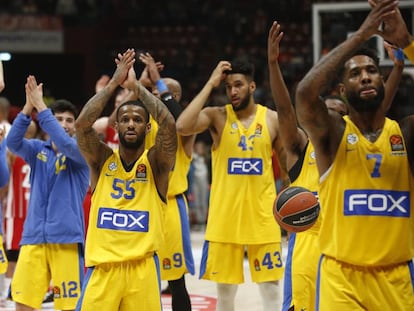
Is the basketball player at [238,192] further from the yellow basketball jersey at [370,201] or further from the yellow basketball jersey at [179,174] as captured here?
the yellow basketball jersey at [370,201]

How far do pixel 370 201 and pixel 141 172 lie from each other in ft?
6.29

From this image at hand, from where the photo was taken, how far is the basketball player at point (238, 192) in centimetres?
739

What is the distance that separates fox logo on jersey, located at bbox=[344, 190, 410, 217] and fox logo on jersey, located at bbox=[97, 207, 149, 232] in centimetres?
174

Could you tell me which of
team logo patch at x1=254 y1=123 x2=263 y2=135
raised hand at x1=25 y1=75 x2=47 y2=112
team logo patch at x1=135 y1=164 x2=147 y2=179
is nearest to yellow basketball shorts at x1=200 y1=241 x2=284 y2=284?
team logo patch at x1=254 y1=123 x2=263 y2=135

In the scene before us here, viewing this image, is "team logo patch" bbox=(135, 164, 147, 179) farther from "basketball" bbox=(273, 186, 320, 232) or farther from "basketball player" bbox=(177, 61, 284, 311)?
"basketball player" bbox=(177, 61, 284, 311)

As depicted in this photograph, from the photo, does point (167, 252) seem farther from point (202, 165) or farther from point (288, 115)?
point (202, 165)

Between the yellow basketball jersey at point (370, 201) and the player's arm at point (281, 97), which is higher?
the player's arm at point (281, 97)

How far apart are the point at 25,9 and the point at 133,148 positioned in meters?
17.6

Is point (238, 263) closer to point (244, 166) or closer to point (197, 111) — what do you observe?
point (244, 166)

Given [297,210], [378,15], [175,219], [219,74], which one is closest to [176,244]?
[175,219]

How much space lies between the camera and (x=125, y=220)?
19.4ft

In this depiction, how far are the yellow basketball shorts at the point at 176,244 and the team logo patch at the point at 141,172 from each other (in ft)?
5.60

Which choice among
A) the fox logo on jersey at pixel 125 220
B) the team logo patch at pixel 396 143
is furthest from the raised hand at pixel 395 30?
the fox logo on jersey at pixel 125 220

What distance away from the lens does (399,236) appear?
459 centimetres
